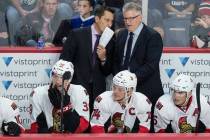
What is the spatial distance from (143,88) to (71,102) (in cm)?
93

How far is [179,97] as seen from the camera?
8.50 meters

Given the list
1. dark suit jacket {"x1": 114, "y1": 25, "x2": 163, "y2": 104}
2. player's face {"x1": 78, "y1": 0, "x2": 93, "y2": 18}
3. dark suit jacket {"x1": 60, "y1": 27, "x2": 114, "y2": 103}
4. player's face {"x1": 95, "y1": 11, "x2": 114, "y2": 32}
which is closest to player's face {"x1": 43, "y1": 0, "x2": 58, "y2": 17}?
player's face {"x1": 78, "y1": 0, "x2": 93, "y2": 18}

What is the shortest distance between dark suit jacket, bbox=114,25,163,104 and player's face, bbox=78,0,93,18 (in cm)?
65

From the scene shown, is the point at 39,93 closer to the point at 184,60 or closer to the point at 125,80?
Answer: the point at 125,80

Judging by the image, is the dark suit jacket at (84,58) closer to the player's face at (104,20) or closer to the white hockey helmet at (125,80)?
the player's face at (104,20)

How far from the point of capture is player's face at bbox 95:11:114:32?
8845 millimetres

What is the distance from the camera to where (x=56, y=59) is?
9.28 m

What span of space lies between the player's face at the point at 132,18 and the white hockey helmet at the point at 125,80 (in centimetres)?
56

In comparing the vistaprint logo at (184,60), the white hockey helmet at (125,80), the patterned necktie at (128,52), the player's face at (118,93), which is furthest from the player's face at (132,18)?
the vistaprint logo at (184,60)

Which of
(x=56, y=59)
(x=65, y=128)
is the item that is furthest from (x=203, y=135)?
(x=56, y=59)

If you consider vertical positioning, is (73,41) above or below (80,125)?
above

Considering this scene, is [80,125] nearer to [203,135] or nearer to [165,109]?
[165,109]

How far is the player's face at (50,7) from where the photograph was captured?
10914 mm

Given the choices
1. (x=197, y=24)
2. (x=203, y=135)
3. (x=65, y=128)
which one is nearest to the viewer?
(x=203, y=135)
